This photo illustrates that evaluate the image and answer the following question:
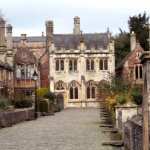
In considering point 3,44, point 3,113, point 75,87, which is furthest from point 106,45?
point 3,113

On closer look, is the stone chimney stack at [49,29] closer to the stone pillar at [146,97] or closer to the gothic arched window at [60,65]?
the gothic arched window at [60,65]

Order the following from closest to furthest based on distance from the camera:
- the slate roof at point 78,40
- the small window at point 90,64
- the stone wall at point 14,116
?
1. the stone wall at point 14,116
2. the small window at point 90,64
3. the slate roof at point 78,40

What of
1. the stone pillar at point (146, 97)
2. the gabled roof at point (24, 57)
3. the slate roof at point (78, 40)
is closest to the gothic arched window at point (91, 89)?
the slate roof at point (78, 40)

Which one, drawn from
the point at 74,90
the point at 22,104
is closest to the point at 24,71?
the point at 74,90

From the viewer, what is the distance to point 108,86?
132 feet

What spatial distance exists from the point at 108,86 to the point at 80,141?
1747cm

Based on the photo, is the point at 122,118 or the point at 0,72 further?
the point at 0,72

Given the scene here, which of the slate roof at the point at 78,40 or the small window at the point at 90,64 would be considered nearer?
Result: the small window at the point at 90,64

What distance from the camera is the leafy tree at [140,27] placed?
3605 inches

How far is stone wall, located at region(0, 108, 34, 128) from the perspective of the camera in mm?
34562

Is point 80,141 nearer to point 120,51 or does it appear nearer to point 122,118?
point 122,118

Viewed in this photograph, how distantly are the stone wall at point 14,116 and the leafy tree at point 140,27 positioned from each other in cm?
4751

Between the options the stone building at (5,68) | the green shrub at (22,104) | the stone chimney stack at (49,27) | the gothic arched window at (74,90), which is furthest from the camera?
the stone chimney stack at (49,27)

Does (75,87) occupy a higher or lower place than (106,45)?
lower
